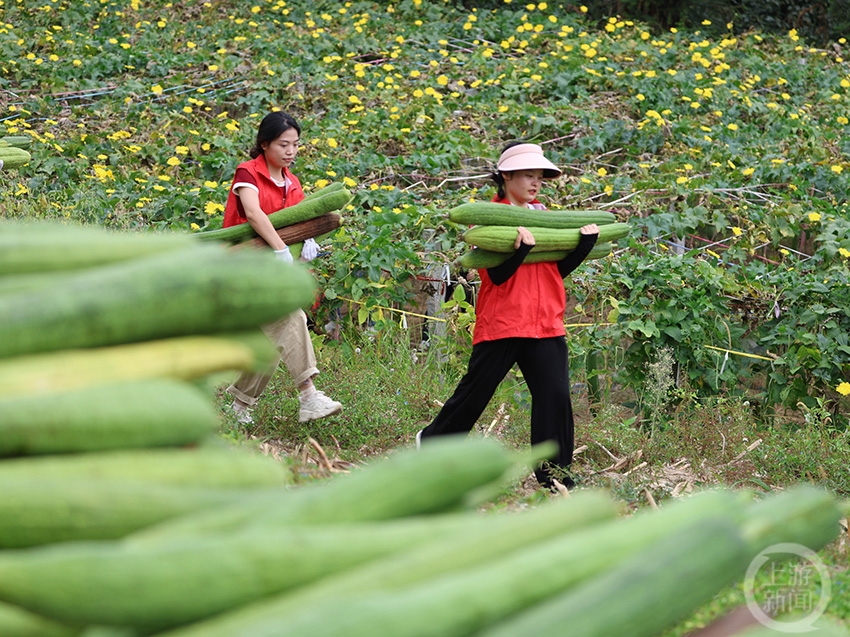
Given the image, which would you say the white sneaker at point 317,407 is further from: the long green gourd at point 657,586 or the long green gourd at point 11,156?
the long green gourd at point 657,586

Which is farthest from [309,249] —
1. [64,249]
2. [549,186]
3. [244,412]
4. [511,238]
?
[64,249]

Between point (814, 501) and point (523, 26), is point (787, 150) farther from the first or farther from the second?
point (814, 501)

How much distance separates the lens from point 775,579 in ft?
7.36

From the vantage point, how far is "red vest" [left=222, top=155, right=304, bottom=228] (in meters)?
6.25

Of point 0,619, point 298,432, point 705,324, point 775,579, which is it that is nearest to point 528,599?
point 0,619

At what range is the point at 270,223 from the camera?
6055 mm

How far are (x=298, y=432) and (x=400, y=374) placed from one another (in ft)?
3.04

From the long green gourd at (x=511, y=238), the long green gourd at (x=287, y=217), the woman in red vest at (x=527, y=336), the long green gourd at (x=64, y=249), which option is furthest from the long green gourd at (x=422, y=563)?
the long green gourd at (x=287, y=217)

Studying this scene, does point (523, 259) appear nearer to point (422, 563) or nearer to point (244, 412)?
point (244, 412)

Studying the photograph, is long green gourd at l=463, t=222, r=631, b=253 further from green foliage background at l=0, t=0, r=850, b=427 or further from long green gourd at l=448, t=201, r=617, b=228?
green foliage background at l=0, t=0, r=850, b=427

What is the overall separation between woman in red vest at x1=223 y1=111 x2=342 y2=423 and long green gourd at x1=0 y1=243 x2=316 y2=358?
14.3 feet

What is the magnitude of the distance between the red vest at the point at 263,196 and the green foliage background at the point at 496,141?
3.75ft

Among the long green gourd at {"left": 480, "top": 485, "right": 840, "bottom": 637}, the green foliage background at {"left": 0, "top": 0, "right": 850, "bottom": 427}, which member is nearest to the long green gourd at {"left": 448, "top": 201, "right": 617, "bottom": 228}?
the green foliage background at {"left": 0, "top": 0, "right": 850, "bottom": 427}

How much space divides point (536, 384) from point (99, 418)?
4.27 m
